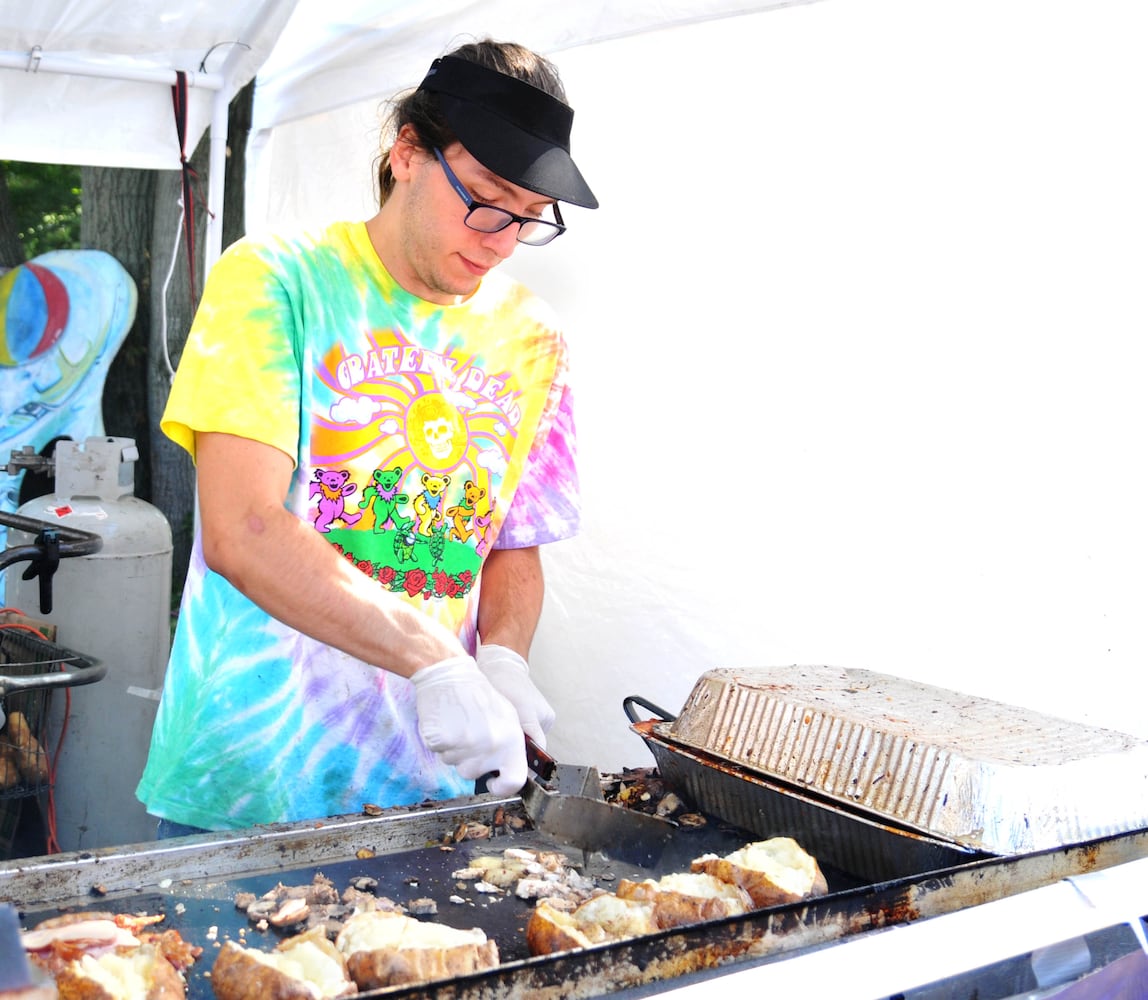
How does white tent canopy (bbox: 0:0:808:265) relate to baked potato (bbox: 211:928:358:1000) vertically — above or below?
above

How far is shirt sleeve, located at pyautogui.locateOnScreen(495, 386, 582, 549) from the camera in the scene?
8.34 ft

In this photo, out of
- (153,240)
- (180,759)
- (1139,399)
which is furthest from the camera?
(153,240)

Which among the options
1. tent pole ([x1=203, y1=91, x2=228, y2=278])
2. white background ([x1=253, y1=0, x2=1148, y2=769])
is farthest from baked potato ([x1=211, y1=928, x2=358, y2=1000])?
tent pole ([x1=203, y1=91, x2=228, y2=278])

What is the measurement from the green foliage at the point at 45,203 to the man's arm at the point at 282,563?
348 inches

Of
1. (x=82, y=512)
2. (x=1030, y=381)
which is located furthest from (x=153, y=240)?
(x=1030, y=381)

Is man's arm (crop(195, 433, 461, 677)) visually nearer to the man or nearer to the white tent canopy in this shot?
the man

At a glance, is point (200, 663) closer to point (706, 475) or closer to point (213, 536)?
point (213, 536)

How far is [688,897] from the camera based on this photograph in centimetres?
158

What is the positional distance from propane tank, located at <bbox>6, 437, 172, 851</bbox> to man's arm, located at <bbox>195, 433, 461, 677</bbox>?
95.7 inches

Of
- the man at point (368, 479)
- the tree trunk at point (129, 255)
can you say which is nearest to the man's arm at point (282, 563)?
the man at point (368, 479)

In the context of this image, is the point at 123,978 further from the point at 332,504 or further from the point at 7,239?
the point at 7,239

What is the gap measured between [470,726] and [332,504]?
519 mm

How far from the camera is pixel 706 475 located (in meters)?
3.21

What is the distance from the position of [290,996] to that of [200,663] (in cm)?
108
